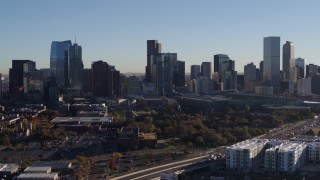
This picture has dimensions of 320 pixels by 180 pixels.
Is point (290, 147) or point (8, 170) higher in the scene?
point (290, 147)

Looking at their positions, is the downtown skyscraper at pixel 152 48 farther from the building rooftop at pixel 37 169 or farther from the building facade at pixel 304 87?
the building rooftop at pixel 37 169

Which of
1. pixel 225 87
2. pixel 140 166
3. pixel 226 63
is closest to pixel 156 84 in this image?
pixel 225 87

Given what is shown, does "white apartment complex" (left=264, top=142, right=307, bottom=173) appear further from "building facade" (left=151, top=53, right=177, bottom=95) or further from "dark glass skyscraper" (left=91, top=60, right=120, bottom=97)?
"building facade" (left=151, top=53, right=177, bottom=95)

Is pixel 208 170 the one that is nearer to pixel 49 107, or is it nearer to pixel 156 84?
pixel 49 107

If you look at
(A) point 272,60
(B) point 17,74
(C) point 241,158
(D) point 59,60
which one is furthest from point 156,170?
(D) point 59,60

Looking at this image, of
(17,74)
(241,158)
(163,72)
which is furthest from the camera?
(163,72)

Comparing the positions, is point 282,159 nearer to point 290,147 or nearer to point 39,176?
point 290,147

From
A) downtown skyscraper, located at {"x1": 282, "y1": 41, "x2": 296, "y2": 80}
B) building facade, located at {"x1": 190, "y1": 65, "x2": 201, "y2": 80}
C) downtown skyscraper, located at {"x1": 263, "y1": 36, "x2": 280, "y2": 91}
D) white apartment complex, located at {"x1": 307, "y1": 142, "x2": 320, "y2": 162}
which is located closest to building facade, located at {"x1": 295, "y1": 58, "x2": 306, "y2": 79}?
downtown skyscraper, located at {"x1": 282, "y1": 41, "x2": 296, "y2": 80}

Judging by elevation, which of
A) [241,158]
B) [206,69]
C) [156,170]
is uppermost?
[206,69]
